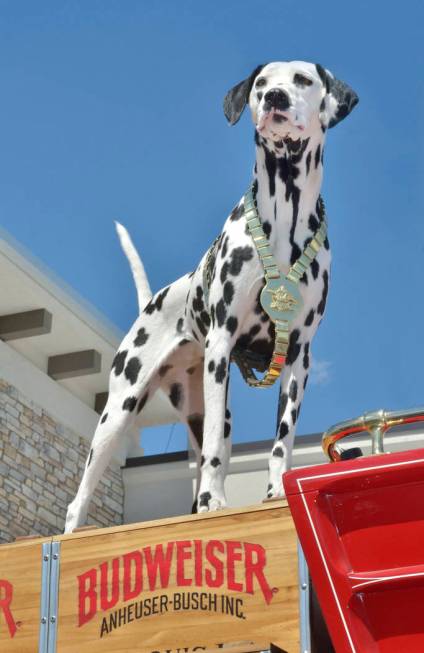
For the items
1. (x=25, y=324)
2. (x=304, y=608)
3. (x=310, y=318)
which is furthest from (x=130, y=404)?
(x=25, y=324)

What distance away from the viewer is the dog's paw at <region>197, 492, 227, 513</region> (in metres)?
4.03

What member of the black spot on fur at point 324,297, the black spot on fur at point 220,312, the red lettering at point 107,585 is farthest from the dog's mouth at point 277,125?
the red lettering at point 107,585

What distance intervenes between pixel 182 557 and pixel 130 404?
3.87ft

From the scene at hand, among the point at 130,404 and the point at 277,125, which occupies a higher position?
the point at 277,125

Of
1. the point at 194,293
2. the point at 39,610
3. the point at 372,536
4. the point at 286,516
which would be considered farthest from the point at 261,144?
the point at 372,536

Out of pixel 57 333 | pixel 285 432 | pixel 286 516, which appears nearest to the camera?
pixel 286 516

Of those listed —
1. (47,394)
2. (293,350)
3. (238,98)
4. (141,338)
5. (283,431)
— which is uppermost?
(47,394)

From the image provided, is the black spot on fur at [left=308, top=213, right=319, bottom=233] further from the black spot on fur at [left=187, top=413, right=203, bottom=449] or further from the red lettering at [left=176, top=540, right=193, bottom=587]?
the red lettering at [left=176, top=540, right=193, bottom=587]

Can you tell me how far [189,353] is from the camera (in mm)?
4777

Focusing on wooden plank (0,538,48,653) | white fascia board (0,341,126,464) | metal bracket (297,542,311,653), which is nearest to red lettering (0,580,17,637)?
wooden plank (0,538,48,653)

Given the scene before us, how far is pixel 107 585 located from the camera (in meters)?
3.76

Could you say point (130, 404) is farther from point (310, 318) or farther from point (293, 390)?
point (310, 318)

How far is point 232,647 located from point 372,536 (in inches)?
55.2

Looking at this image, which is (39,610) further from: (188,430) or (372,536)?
(372,536)
